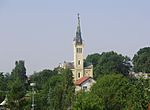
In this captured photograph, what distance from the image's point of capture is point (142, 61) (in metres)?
133

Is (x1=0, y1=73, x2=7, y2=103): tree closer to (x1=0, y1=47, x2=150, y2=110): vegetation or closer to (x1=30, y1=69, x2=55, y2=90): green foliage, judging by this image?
(x1=0, y1=47, x2=150, y2=110): vegetation

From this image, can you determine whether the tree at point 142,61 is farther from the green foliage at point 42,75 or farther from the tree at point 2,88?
the tree at point 2,88

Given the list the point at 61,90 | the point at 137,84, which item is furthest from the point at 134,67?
the point at 137,84

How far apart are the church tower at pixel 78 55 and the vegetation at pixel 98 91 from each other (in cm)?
500

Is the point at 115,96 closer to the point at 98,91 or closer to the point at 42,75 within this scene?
the point at 98,91

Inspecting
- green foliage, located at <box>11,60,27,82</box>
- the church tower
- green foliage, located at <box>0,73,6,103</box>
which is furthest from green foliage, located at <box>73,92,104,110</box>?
green foliage, located at <box>11,60,27,82</box>

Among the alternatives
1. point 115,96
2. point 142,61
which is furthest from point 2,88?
point 142,61

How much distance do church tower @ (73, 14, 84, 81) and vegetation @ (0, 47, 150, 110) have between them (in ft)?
16.4

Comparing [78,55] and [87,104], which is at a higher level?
[78,55]

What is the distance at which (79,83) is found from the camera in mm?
107000

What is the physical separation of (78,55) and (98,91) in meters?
58.8

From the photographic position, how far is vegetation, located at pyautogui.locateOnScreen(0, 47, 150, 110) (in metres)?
37.6

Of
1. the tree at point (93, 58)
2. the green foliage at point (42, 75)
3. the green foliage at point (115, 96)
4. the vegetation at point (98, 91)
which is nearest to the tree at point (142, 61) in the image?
the vegetation at point (98, 91)

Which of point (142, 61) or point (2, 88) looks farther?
point (142, 61)
